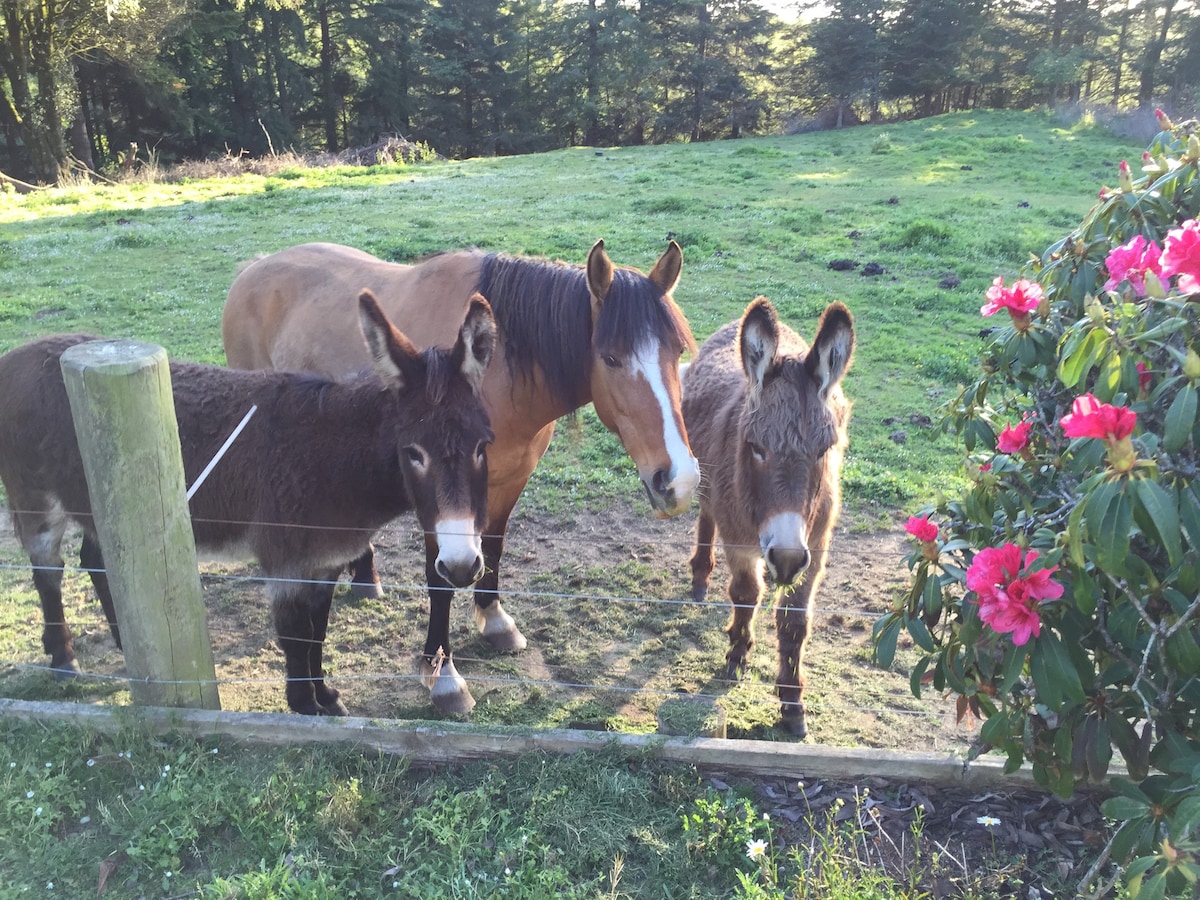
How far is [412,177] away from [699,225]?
9.47 meters

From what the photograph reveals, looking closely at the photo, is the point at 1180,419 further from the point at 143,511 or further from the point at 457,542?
the point at 143,511

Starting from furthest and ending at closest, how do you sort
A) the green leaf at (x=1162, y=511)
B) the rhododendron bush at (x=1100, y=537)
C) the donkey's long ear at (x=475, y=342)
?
1. the donkey's long ear at (x=475, y=342)
2. the rhododendron bush at (x=1100, y=537)
3. the green leaf at (x=1162, y=511)

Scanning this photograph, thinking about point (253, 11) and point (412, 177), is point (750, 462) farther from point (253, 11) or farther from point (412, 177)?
point (253, 11)

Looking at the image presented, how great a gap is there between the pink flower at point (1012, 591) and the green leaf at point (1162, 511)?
30cm

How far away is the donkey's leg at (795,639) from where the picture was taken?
357 cm

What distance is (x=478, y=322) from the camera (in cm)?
312

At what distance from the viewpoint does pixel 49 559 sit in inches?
149

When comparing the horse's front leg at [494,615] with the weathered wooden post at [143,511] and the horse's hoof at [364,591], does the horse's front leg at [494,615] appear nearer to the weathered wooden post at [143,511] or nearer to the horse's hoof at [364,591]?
the horse's hoof at [364,591]

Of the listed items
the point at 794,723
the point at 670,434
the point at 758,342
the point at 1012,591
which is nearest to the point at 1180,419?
the point at 1012,591

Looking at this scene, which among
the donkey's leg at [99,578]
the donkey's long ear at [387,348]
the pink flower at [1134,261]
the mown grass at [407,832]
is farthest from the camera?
the donkey's leg at [99,578]

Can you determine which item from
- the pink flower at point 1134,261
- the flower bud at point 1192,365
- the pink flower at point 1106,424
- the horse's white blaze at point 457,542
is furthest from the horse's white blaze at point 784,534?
the flower bud at point 1192,365

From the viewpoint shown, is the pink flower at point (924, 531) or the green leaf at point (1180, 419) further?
the pink flower at point (924, 531)

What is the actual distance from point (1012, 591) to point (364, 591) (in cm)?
389

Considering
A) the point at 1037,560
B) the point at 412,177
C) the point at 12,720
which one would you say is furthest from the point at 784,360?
the point at 412,177
